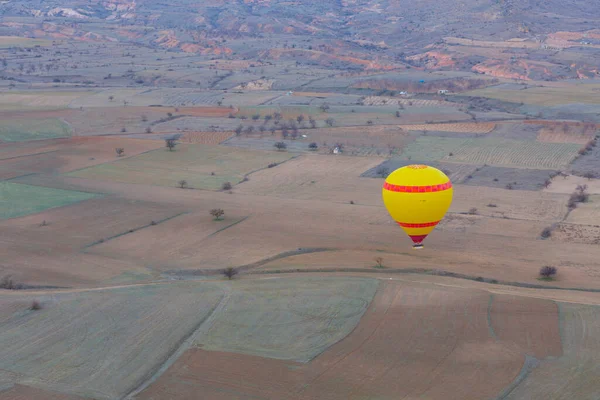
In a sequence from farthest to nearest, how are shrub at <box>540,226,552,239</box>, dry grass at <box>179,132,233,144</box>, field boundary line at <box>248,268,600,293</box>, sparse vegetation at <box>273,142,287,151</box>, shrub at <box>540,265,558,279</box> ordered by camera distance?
dry grass at <box>179,132,233,144</box> < sparse vegetation at <box>273,142,287,151</box> < shrub at <box>540,226,552,239</box> < shrub at <box>540,265,558,279</box> < field boundary line at <box>248,268,600,293</box>

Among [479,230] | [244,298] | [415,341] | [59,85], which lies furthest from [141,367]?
[59,85]

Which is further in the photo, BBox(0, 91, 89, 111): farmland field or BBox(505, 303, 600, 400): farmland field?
BBox(0, 91, 89, 111): farmland field

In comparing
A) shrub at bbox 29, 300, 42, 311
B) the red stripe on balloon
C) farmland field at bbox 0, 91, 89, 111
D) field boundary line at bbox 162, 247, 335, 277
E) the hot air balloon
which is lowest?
farmland field at bbox 0, 91, 89, 111

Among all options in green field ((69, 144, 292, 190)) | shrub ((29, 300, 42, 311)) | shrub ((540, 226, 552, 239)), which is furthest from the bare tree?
shrub ((29, 300, 42, 311))

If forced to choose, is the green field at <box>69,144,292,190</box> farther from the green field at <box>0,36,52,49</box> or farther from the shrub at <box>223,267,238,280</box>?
the green field at <box>0,36,52,49</box>

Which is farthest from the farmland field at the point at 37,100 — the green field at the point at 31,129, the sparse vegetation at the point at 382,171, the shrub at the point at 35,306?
the shrub at the point at 35,306

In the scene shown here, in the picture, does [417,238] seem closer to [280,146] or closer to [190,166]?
[190,166]

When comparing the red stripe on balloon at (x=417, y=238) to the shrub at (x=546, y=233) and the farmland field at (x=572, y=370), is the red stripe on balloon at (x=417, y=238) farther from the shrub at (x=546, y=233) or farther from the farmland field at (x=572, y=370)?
the farmland field at (x=572, y=370)
